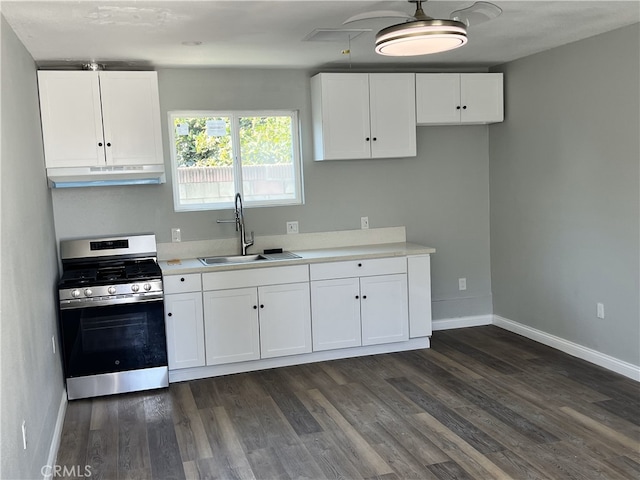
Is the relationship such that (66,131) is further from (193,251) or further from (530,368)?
(530,368)

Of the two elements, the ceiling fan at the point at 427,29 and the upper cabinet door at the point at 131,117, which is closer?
the ceiling fan at the point at 427,29

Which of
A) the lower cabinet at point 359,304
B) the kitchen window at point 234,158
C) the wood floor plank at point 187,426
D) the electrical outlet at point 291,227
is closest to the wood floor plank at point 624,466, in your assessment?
the wood floor plank at point 187,426

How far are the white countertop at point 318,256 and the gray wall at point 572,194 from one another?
37.4 inches

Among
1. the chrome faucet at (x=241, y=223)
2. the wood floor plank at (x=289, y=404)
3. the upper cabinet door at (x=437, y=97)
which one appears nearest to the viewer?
the wood floor plank at (x=289, y=404)

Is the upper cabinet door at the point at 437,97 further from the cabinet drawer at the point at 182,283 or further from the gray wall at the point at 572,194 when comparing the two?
the cabinet drawer at the point at 182,283

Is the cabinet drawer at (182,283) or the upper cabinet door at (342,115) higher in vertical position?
the upper cabinet door at (342,115)

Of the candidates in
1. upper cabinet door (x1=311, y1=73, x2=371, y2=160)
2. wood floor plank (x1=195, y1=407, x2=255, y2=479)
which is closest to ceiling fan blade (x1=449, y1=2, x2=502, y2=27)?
upper cabinet door (x1=311, y1=73, x2=371, y2=160)

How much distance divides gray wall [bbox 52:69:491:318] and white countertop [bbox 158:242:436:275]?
267 millimetres

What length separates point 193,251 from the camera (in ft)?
16.6

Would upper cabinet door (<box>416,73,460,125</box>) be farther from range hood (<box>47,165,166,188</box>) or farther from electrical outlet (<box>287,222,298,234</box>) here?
range hood (<box>47,165,166,188</box>)

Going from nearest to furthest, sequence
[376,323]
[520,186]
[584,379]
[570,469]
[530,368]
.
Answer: [570,469] < [584,379] < [530,368] < [376,323] < [520,186]

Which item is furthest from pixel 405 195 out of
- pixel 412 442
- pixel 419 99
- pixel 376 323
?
pixel 412 442

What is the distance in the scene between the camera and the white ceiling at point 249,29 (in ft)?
10.4

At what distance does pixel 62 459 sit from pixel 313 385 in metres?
1.68
